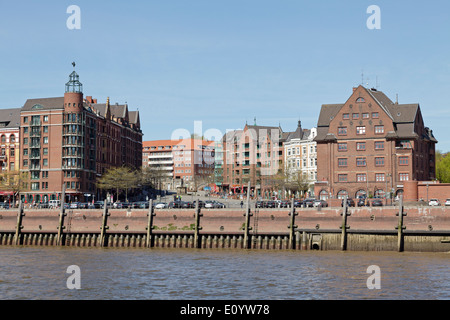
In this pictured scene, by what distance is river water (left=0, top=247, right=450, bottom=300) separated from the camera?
42469mm

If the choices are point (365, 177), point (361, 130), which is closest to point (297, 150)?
point (361, 130)

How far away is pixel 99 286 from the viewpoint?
151 feet

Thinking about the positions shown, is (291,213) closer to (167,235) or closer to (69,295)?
(167,235)

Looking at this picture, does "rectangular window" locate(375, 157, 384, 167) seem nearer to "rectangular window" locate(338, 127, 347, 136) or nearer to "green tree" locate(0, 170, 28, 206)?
"rectangular window" locate(338, 127, 347, 136)

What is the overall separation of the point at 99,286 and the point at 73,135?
10253cm

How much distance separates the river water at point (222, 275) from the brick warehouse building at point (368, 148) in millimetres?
57075

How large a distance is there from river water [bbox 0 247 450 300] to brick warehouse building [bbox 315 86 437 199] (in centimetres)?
→ 5707

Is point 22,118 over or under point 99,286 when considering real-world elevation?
over

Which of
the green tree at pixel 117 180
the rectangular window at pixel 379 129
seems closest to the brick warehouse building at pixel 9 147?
the green tree at pixel 117 180

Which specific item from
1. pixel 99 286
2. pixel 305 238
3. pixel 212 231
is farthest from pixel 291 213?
pixel 99 286

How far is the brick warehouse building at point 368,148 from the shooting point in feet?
413

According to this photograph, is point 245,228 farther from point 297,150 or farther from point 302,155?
point 297,150

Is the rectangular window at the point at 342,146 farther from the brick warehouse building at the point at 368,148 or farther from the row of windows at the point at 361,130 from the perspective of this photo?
the row of windows at the point at 361,130

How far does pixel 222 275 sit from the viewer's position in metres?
51.4
